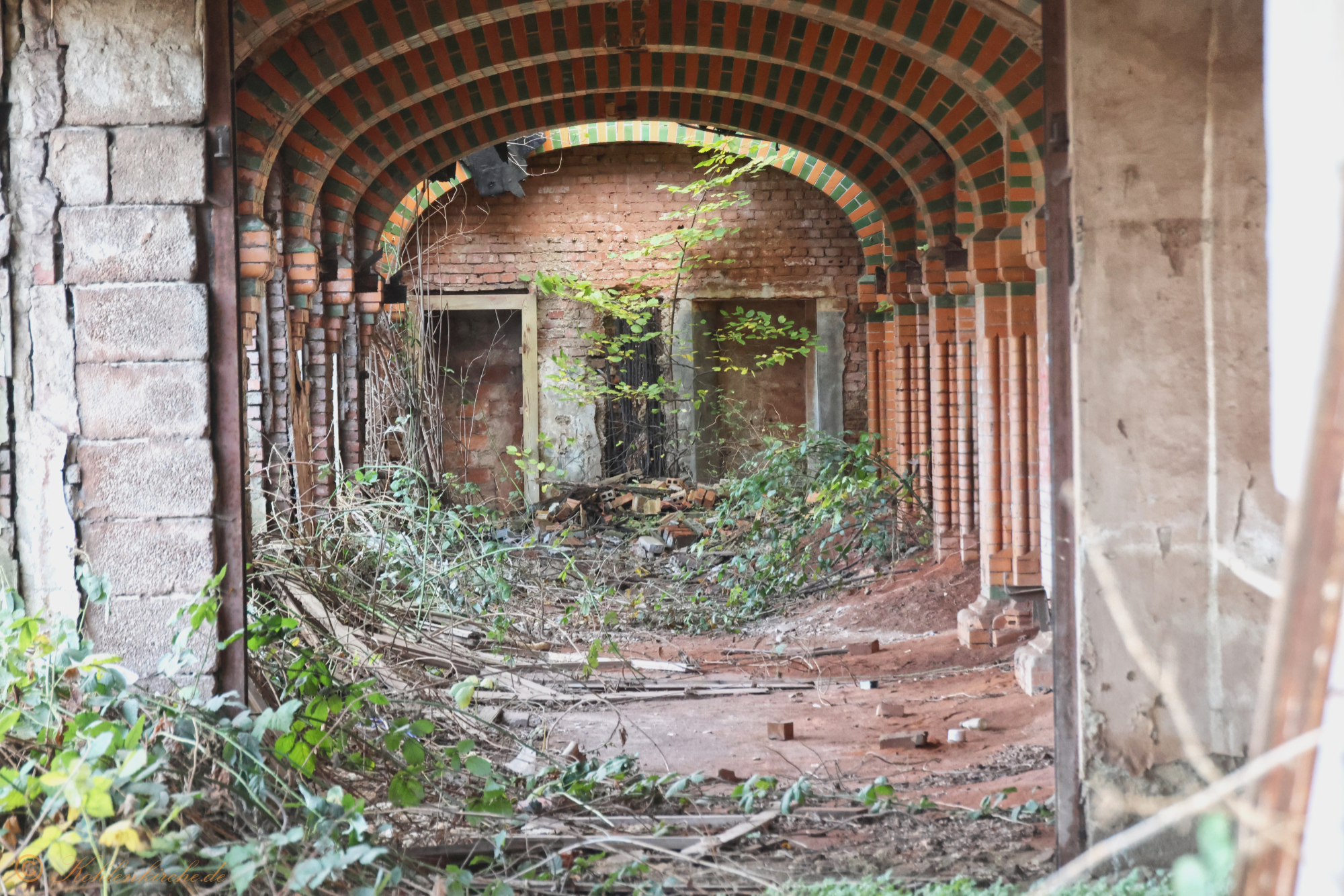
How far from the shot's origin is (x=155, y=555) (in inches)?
136

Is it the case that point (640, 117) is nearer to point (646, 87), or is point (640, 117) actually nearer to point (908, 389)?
point (646, 87)

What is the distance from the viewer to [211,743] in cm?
322

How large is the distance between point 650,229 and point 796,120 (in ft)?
11.9

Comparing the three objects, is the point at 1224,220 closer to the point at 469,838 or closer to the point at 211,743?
the point at 469,838

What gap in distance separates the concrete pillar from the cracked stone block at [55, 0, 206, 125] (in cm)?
928

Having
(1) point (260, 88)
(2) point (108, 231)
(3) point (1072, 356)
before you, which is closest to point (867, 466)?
(1) point (260, 88)

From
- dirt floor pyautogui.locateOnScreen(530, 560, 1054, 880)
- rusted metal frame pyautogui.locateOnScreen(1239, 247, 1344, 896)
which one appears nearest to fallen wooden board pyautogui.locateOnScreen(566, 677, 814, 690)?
dirt floor pyautogui.locateOnScreen(530, 560, 1054, 880)

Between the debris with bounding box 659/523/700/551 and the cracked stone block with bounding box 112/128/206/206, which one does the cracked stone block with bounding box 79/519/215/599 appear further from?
the debris with bounding box 659/523/700/551

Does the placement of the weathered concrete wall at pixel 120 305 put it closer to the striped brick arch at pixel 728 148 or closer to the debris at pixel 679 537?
the striped brick arch at pixel 728 148

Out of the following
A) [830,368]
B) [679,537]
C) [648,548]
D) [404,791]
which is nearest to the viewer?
[404,791]

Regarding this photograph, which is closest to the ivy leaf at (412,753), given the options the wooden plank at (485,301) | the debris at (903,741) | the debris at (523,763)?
the debris at (523,763)

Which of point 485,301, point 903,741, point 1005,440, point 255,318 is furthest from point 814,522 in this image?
point 485,301

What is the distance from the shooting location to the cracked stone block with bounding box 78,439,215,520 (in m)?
3.46

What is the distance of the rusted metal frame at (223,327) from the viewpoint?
349 centimetres
